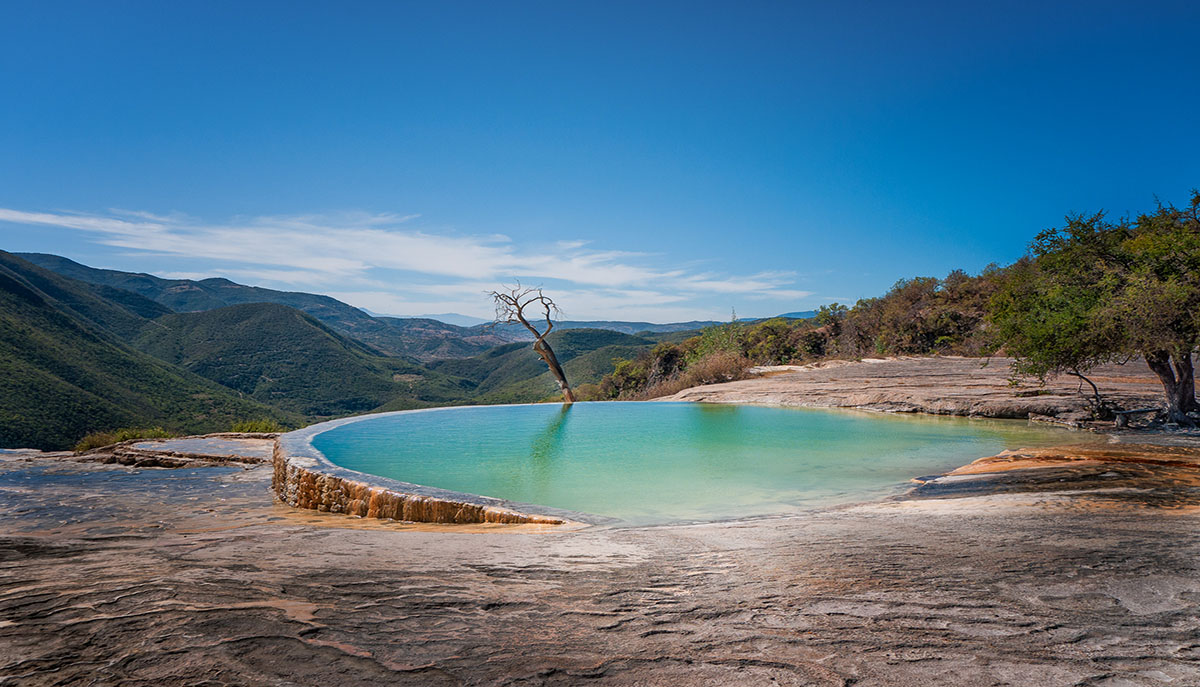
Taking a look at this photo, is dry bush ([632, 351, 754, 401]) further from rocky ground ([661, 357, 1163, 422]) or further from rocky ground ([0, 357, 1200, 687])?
rocky ground ([0, 357, 1200, 687])

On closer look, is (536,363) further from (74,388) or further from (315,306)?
(315,306)

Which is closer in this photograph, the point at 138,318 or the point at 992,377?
the point at 992,377

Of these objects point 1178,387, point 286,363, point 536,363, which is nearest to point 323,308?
point 286,363

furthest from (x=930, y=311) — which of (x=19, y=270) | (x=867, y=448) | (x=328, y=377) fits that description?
(x=19, y=270)

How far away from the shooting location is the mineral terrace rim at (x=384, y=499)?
3729 millimetres

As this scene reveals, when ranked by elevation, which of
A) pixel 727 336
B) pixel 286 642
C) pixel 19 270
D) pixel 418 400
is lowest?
pixel 418 400

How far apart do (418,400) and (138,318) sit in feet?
134

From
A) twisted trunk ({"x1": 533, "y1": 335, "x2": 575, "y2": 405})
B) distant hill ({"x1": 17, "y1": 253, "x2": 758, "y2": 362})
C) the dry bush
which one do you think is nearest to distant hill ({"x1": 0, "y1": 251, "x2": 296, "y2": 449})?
twisted trunk ({"x1": 533, "y1": 335, "x2": 575, "y2": 405})

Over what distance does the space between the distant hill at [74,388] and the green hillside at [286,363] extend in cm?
1246

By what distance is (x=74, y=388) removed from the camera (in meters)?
30.5

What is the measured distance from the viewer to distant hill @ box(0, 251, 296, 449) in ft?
85.1

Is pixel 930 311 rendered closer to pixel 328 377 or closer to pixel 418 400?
pixel 418 400

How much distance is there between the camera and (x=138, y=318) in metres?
70.9

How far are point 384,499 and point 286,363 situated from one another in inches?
2738
